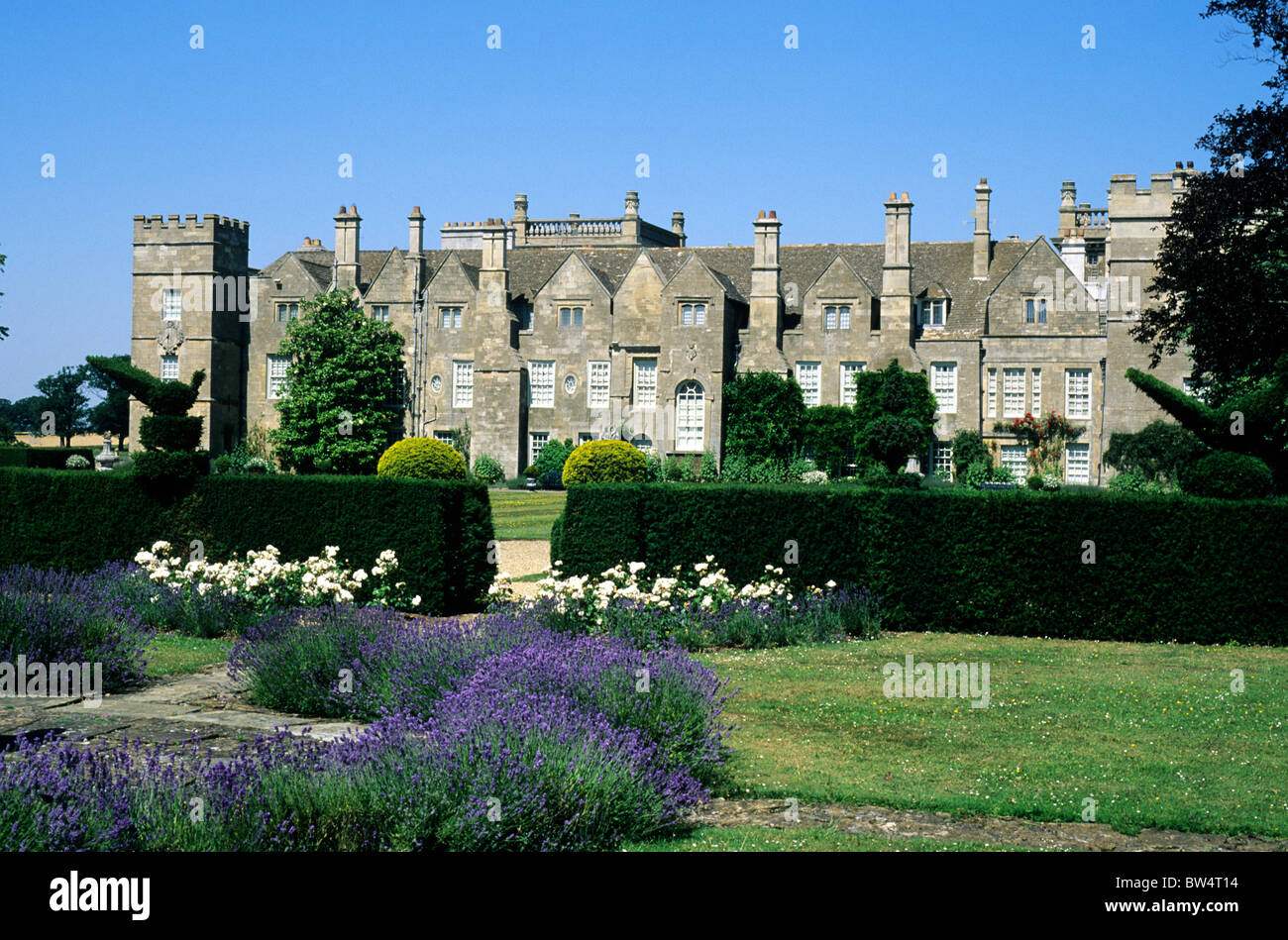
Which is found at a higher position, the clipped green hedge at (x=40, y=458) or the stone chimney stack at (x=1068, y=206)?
the stone chimney stack at (x=1068, y=206)

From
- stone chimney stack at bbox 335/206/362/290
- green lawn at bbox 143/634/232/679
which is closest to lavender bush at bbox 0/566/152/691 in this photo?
green lawn at bbox 143/634/232/679

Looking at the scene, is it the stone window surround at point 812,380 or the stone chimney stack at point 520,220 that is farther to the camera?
the stone chimney stack at point 520,220

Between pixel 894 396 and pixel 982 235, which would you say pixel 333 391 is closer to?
pixel 894 396

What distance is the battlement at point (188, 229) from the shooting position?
5441 cm

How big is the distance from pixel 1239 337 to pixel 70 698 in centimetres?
2525

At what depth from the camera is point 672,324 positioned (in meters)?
48.9

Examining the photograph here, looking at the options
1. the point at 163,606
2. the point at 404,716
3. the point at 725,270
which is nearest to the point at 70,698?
the point at 404,716

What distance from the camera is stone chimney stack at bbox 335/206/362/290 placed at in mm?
54219

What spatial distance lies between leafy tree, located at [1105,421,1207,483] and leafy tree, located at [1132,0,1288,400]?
1097cm

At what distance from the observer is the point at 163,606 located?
51.9ft

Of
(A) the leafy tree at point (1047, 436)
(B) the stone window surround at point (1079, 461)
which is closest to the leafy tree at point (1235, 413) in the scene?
(A) the leafy tree at point (1047, 436)

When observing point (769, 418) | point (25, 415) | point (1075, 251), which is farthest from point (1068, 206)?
point (25, 415)

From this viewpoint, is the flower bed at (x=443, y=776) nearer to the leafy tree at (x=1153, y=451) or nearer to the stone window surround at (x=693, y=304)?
the leafy tree at (x=1153, y=451)

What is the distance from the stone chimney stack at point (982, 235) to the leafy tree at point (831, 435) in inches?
349
